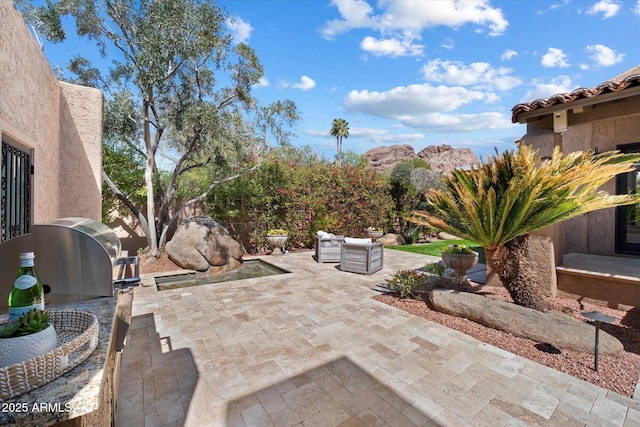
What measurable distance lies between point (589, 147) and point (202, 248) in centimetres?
1059

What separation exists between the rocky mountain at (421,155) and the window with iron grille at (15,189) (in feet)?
215

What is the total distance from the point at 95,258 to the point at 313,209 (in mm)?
10163

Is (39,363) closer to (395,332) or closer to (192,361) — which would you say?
(192,361)

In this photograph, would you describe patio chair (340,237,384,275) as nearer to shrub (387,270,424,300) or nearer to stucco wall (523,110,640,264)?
shrub (387,270,424,300)

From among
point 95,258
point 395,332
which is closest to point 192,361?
point 95,258

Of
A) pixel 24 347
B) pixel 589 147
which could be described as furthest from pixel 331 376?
pixel 589 147

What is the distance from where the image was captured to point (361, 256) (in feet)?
27.0

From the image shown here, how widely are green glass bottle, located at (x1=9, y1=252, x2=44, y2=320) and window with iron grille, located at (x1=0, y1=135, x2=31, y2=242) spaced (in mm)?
2011

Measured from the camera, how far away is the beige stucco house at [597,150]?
5.08m

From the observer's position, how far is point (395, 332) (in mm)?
4445

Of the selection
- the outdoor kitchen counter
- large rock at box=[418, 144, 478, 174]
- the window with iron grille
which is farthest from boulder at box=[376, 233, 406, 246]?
large rock at box=[418, 144, 478, 174]

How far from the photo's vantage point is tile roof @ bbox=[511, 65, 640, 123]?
4606 mm

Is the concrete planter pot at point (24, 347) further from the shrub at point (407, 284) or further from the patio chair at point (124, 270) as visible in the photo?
the shrub at point (407, 284)

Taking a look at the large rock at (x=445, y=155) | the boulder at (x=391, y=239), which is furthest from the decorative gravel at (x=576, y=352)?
the large rock at (x=445, y=155)
